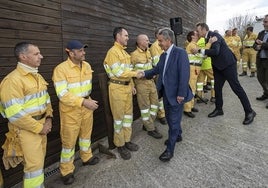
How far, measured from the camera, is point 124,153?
446 cm

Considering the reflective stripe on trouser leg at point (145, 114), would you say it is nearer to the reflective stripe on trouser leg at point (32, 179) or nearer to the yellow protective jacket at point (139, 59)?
the yellow protective jacket at point (139, 59)

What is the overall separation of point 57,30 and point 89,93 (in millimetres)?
1279

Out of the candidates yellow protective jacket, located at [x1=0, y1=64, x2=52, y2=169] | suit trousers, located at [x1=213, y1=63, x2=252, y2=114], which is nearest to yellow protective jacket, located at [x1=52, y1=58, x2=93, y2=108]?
yellow protective jacket, located at [x1=0, y1=64, x2=52, y2=169]

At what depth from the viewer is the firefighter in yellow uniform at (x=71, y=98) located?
3.54 metres

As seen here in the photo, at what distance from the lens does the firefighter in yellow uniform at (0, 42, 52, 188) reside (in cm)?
285

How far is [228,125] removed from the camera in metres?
5.52

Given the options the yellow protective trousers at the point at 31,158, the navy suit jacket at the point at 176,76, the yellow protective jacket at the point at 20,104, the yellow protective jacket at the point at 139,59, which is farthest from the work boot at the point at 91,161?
the yellow protective jacket at the point at 139,59

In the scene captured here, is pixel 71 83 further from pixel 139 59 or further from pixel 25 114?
pixel 139 59

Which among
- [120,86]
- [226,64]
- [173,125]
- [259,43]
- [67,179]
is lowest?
[67,179]

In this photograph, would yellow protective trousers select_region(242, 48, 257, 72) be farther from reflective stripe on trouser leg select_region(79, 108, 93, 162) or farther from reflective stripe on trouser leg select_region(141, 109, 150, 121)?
reflective stripe on trouser leg select_region(79, 108, 93, 162)

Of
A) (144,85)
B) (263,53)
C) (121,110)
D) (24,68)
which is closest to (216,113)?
(263,53)

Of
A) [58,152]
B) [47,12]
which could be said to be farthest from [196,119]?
[47,12]

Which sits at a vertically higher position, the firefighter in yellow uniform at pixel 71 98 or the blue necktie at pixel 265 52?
the blue necktie at pixel 265 52

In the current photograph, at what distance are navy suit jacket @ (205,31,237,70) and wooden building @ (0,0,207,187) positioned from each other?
7.45 ft
